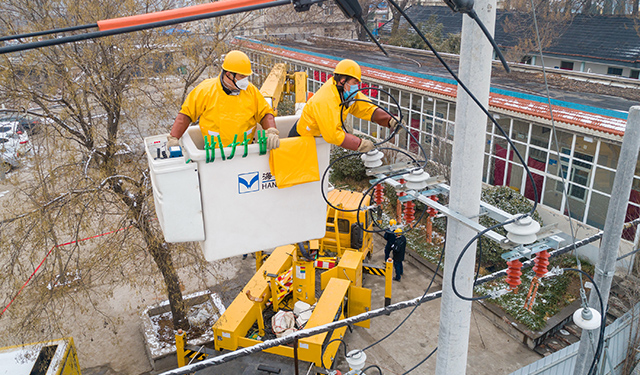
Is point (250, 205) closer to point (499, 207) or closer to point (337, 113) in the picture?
point (337, 113)

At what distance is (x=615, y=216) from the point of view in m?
4.39

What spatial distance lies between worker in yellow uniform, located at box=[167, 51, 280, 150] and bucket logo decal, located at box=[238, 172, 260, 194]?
70cm

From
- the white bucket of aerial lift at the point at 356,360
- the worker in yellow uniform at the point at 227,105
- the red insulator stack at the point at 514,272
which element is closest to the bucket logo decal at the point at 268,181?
the worker in yellow uniform at the point at 227,105

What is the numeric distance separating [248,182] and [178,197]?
561 millimetres

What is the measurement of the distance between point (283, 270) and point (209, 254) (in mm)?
6660

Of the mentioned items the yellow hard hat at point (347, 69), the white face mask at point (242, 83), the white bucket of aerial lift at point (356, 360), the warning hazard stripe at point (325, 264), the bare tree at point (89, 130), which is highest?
the yellow hard hat at point (347, 69)

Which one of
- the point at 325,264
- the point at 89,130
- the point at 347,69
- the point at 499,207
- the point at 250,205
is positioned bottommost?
the point at 325,264

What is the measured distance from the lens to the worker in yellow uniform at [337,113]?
424 centimetres

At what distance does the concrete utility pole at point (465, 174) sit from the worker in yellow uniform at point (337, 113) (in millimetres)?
908

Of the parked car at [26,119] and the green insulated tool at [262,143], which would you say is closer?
the green insulated tool at [262,143]

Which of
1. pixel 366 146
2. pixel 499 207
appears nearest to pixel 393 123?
pixel 366 146

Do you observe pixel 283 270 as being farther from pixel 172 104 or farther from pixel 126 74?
pixel 126 74

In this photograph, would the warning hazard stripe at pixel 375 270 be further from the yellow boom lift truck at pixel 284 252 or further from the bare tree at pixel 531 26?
the bare tree at pixel 531 26

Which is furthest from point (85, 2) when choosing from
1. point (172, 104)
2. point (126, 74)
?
point (172, 104)
